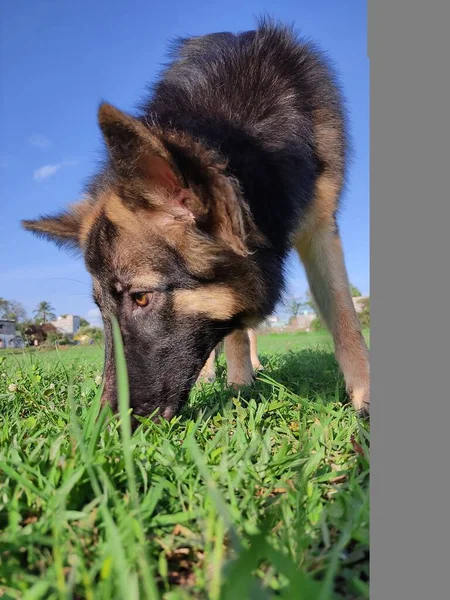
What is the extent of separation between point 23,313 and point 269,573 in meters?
5.11

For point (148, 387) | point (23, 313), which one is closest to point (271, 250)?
point (148, 387)

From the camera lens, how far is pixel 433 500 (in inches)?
30.0

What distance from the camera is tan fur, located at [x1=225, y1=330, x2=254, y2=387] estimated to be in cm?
448

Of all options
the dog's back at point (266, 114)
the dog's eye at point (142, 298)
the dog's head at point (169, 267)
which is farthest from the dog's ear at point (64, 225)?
the dog's eye at point (142, 298)

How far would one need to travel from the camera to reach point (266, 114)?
3.34 meters

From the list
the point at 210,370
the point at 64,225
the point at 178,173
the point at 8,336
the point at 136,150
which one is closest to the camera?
the point at 136,150

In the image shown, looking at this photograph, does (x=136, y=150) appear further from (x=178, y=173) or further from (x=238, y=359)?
(x=238, y=359)

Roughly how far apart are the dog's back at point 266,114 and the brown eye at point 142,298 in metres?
0.77

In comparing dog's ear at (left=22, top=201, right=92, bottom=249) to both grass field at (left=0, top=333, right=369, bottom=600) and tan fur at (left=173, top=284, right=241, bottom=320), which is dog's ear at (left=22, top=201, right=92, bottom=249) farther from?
grass field at (left=0, top=333, right=369, bottom=600)

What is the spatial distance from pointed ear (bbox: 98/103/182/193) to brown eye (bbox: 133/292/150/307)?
58 centimetres

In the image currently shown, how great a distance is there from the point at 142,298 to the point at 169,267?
0.23 m

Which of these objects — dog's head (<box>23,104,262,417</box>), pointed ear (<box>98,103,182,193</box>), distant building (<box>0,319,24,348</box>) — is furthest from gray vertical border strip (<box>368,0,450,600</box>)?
distant building (<box>0,319,24,348</box>)

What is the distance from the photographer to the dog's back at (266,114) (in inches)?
116

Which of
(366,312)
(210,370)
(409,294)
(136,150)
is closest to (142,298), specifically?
(136,150)
